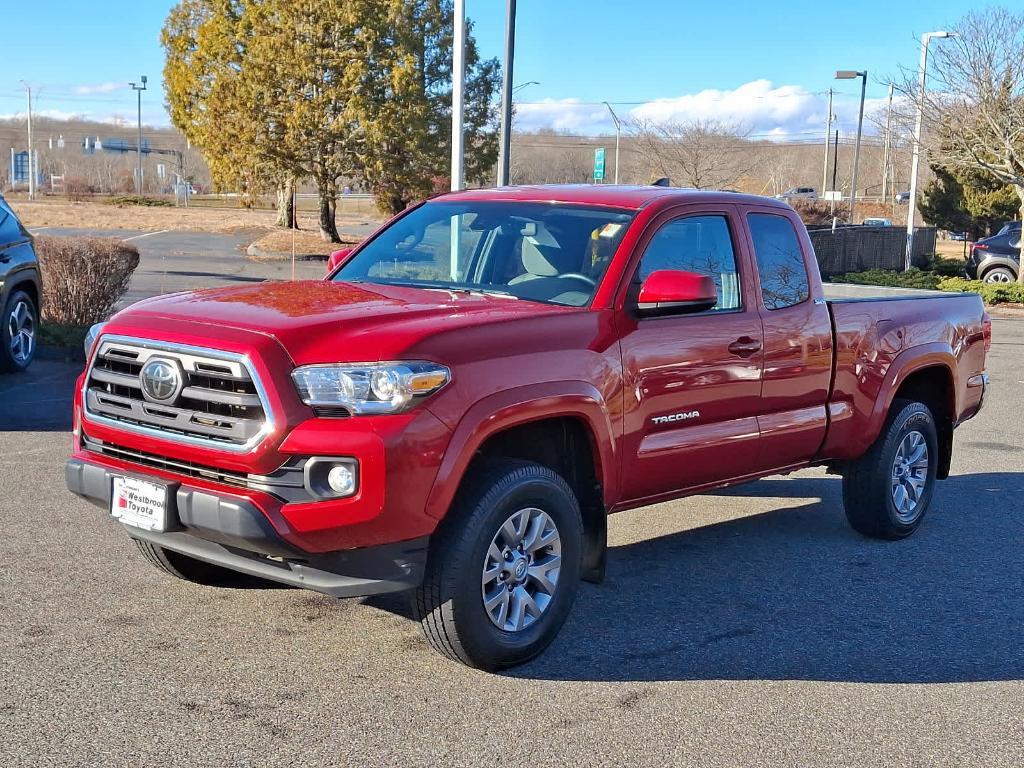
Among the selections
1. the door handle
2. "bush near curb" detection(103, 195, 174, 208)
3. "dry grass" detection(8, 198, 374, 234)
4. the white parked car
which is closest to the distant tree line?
"dry grass" detection(8, 198, 374, 234)

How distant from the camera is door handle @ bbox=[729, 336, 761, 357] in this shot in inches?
224

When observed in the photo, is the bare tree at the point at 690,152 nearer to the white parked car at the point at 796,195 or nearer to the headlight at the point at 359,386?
the white parked car at the point at 796,195

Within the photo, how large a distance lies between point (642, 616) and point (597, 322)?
142 cm

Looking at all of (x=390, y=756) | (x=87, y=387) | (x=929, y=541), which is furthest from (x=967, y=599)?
(x=87, y=387)

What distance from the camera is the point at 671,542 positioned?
22.2 feet

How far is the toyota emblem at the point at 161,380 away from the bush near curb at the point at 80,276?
900 cm

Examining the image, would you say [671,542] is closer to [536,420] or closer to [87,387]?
[536,420]

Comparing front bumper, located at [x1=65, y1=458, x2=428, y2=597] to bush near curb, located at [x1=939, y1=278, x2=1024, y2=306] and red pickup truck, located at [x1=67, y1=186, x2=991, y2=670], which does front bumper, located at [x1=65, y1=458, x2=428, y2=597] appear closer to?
red pickup truck, located at [x1=67, y1=186, x2=991, y2=670]

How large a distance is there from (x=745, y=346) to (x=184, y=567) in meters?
2.89

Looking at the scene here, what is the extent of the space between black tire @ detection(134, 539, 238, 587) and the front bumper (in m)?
1.04

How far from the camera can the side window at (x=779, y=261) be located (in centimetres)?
611

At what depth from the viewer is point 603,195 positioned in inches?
228

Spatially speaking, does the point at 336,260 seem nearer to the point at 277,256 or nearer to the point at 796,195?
the point at 277,256

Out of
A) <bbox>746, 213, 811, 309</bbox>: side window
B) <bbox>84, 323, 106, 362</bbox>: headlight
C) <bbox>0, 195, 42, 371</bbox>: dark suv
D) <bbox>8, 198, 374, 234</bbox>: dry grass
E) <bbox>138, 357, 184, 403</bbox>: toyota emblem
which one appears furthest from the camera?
<bbox>8, 198, 374, 234</bbox>: dry grass
